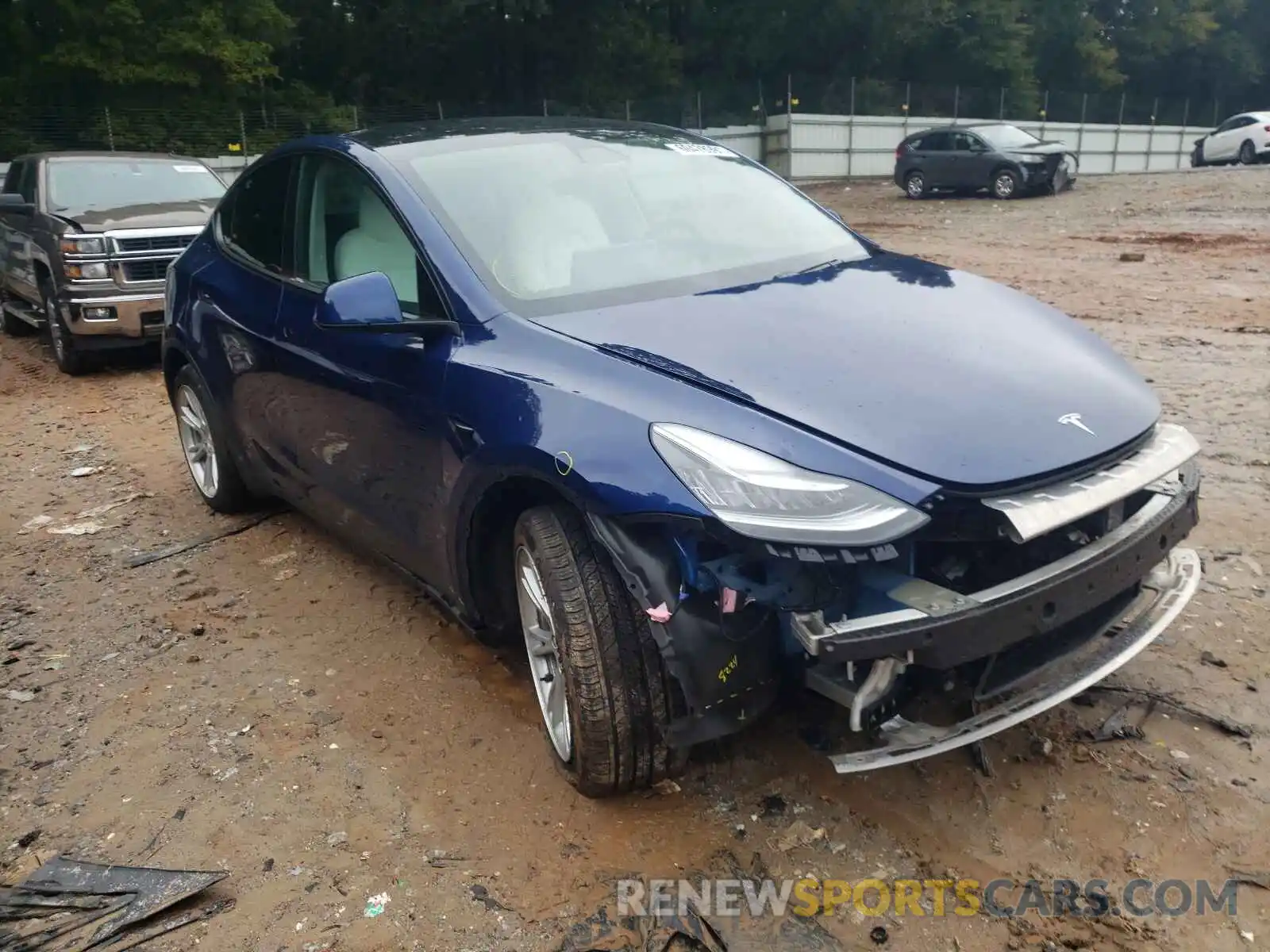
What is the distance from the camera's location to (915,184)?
2230 cm

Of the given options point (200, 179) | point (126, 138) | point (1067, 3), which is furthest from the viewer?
point (1067, 3)

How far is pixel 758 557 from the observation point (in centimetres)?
222

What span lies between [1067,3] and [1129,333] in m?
41.0

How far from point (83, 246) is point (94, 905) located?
720 cm

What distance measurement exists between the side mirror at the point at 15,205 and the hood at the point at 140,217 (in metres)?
0.27

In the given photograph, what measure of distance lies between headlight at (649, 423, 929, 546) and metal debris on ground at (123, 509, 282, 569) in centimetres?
338

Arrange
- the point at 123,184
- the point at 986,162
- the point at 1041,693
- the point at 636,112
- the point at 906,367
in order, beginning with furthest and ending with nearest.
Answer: the point at 636,112 → the point at 986,162 → the point at 123,184 → the point at 906,367 → the point at 1041,693

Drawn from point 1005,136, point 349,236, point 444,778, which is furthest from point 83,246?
point 1005,136

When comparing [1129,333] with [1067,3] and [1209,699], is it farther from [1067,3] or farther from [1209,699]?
[1067,3]

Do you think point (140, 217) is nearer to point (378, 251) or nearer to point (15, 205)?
point (15, 205)

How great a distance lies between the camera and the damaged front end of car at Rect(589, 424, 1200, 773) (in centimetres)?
217

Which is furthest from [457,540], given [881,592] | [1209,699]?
[1209,699]

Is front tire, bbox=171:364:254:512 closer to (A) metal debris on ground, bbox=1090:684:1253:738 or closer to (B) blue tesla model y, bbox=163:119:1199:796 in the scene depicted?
(B) blue tesla model y, bbox=163:119:1199:796

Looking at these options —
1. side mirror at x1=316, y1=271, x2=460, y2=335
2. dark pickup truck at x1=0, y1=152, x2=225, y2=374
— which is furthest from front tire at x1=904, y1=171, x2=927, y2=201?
side mirror at x1=316, y1=271, x2=460, y2=335
